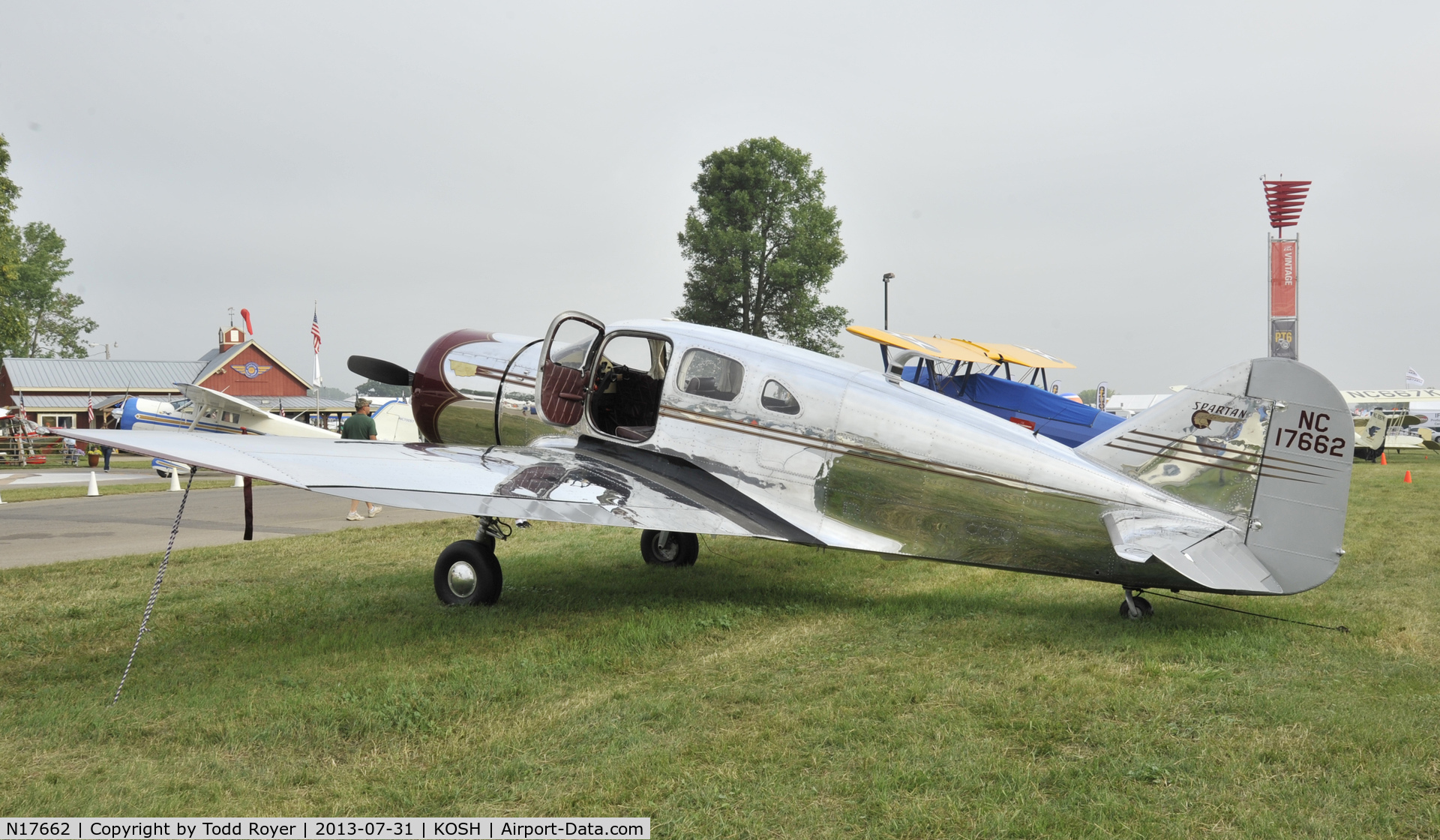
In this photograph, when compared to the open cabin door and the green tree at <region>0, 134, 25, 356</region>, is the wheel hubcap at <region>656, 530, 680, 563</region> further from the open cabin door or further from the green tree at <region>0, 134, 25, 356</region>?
the green tree at <region>0, 134, 25, 356</region>

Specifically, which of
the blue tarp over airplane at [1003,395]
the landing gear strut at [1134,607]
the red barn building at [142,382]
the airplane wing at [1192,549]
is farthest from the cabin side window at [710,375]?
the red barn building at [142,382]

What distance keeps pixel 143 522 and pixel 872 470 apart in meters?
12.5

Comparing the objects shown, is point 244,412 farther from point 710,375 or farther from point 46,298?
point 46,298

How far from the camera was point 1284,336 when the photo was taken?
36469mm

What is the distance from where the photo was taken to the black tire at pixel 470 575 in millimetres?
6742

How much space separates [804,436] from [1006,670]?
2.23m

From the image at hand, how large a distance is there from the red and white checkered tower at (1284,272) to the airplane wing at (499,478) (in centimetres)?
3791

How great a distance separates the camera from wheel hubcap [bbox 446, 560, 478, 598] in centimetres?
677

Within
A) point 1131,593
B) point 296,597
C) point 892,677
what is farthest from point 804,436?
point 296,597

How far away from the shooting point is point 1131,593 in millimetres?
5902

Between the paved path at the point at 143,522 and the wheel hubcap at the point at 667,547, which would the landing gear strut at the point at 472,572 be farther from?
the paved path at the point at 143,522

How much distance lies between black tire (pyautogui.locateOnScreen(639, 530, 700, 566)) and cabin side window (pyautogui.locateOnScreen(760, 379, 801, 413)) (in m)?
2.54

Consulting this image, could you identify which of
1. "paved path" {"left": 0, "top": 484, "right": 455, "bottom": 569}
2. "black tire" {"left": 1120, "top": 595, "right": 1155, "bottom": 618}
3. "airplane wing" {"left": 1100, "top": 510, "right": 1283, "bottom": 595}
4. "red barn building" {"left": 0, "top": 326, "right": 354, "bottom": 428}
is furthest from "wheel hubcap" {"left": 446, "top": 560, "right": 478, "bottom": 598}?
"red barn building" {"left": 0, "top": 326, "right": 354, "bottom": 428}

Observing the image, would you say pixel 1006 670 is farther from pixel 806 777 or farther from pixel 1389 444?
pixel 1389 444
